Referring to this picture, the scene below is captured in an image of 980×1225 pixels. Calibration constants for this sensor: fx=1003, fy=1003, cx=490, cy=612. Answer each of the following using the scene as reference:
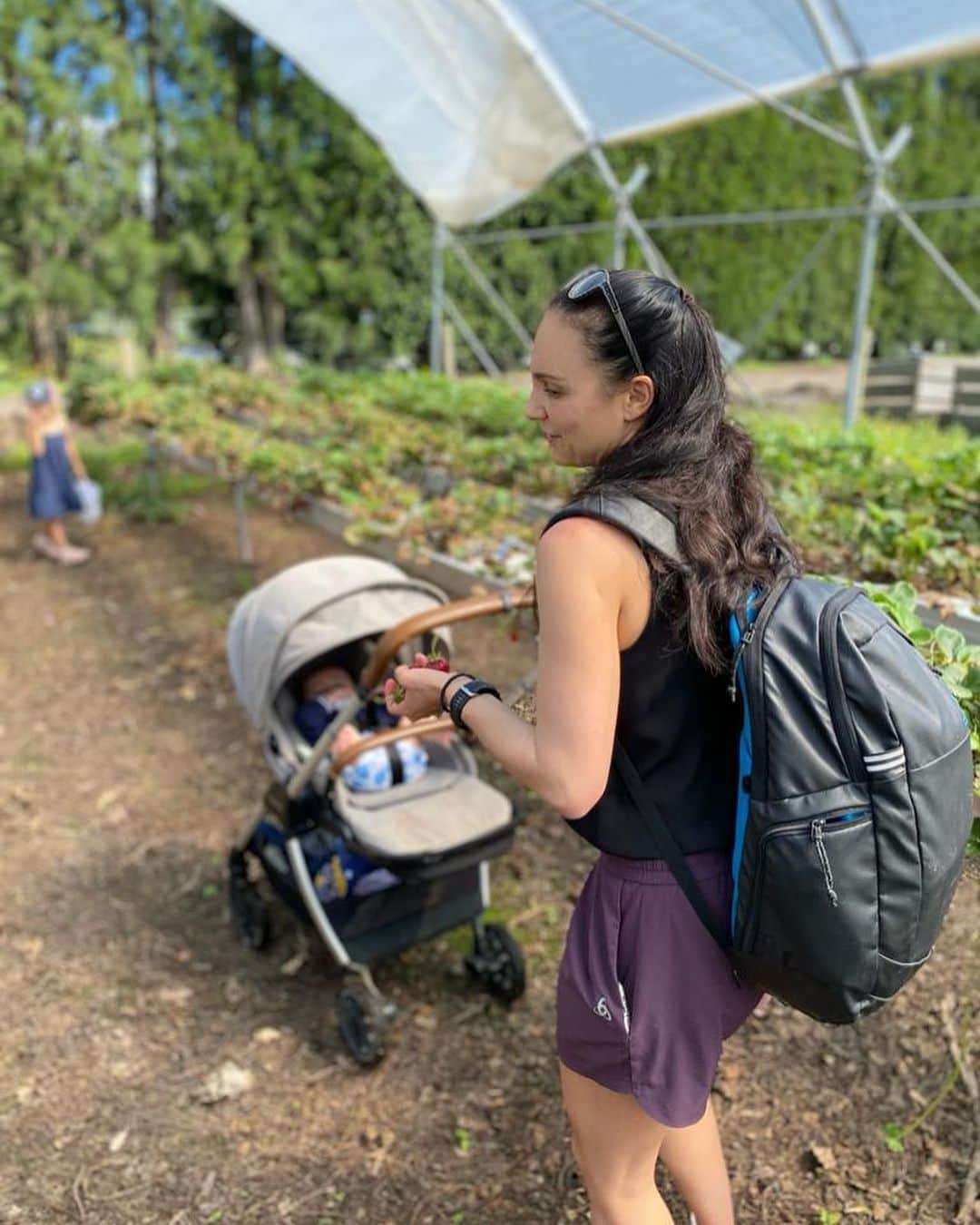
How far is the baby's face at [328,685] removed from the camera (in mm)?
3082

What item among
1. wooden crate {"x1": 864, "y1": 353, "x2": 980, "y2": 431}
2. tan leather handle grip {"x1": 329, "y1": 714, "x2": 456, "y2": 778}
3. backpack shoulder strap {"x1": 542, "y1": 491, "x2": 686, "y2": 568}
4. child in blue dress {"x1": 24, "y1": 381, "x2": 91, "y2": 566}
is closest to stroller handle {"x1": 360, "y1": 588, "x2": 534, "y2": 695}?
tan leather handle grip {"x1": 329, "y1": 714, "x2": 456, "y2": 778}

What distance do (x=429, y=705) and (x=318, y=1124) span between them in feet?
5.01

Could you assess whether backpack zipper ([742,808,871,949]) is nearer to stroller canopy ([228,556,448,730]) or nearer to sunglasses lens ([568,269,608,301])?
sunglasses lens ([568,269,608,301])

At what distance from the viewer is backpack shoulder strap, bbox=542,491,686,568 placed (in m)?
1.27

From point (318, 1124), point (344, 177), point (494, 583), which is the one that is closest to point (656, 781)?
point (318, 1124)

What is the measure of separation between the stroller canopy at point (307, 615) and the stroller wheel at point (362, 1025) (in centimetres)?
77

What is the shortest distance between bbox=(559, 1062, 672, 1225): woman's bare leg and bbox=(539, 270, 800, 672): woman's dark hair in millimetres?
728

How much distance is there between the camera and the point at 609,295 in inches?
51.6

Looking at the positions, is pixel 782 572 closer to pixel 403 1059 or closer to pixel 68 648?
pixel 403 1059

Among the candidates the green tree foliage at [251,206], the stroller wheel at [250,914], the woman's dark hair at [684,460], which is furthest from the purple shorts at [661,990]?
the green tree foliage at [251,206]

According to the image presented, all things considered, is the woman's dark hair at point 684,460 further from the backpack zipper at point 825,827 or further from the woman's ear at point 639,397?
the backpack zipper at point 825,827

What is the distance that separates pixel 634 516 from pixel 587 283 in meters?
0.32

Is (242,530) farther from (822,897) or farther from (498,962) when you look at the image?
(822,897)

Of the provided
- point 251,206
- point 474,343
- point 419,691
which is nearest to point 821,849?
point 419,691
